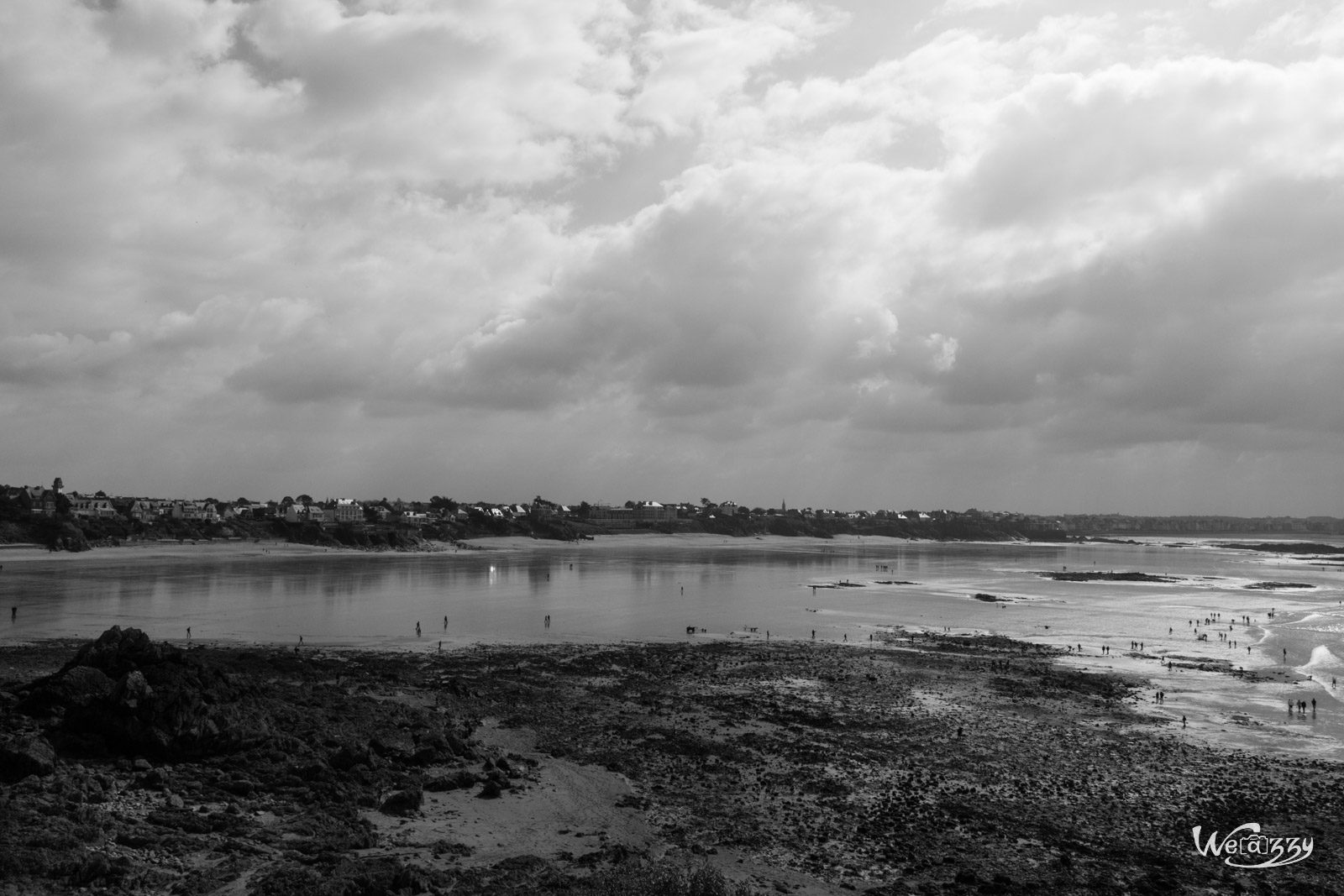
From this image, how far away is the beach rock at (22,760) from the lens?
17.0 meters

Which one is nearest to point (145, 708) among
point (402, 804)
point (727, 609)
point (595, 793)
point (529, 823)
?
point (402, 804)

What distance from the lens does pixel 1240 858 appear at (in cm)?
1800

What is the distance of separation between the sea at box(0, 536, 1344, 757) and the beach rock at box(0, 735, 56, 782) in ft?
87.8

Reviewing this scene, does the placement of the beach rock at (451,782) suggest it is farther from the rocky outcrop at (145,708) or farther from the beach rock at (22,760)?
the beach rock at (22,760)

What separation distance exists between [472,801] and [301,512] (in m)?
173

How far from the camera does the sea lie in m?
42.9

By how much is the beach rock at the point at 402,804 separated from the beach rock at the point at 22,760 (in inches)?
273

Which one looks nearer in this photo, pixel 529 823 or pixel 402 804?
pixel 402 804

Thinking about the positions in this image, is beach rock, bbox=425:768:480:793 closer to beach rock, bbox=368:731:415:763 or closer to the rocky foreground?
the rocky foreground

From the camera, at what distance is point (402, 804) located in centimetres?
1831

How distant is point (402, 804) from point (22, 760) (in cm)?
785

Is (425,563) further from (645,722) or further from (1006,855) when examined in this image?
(1006,855)

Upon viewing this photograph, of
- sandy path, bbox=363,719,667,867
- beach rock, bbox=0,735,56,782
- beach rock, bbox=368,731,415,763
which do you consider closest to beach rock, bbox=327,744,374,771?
beach rock, bbox=368,731,415,763

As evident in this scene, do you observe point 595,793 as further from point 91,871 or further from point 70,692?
point 70,692
